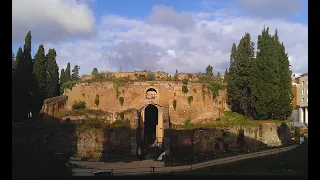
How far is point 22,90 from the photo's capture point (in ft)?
99.3

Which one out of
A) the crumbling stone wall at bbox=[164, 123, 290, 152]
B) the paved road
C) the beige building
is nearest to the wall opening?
the crumbling stone wall at bbox=[164, 123, 290, 152]

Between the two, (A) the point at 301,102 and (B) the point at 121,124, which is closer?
(B) the point at 121,124

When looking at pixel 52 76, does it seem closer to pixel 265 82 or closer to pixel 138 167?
pixel 138 167

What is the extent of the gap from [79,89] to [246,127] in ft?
47.0

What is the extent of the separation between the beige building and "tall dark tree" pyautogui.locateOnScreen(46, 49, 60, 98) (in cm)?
2519

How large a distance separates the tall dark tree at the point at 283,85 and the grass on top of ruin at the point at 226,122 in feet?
2.83

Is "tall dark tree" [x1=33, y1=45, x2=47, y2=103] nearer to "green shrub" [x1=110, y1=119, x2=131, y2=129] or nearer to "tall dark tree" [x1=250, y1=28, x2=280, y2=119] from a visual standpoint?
"green shrub" [x1=110, y1=119, x2=131, y2=129]

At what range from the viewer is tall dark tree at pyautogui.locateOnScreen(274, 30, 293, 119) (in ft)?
88.1

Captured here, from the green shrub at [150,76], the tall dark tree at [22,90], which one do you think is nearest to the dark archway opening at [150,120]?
the green shrub at [150,76]

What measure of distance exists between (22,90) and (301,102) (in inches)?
1126

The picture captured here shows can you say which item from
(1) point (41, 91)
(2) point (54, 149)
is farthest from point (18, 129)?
(1) point (41, 91)

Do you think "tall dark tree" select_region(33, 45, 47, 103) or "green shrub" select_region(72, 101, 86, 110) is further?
"tall dark tree" select_region(33, 45, 47, 103)

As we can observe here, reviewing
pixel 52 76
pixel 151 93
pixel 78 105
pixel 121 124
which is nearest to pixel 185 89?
pixel 151 93

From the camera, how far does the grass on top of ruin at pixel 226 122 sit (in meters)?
26.3
